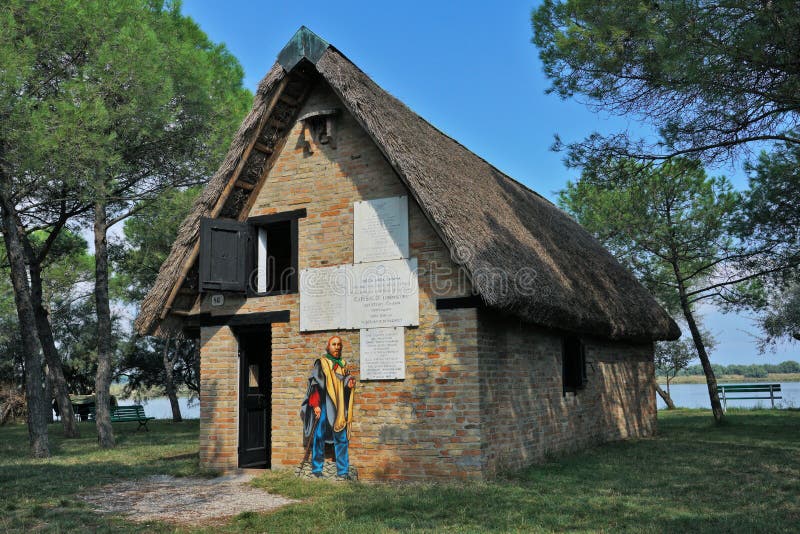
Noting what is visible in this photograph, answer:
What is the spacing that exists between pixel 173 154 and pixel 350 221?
30.2 ft

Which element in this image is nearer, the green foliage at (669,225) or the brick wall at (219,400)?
the brick wall at (219,400)

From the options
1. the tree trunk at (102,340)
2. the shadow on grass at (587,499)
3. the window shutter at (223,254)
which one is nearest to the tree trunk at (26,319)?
the tree trunk at (102,340)

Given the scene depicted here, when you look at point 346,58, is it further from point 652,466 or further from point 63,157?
point 652,466

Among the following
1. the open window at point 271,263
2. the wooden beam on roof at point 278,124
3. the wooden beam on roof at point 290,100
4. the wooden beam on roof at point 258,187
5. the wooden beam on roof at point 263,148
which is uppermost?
the wooden beam on roof at point 290,100

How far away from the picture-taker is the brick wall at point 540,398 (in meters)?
8.87

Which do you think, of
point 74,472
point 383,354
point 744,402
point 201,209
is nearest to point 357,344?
point 383,354

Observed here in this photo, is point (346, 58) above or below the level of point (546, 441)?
above

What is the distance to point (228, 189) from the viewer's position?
1035 cm

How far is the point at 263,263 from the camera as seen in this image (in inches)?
421

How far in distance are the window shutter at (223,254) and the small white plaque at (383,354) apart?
223cm

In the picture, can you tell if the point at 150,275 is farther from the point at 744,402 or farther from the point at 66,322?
the point at 744,402

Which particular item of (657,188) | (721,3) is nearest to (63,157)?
(721,3)

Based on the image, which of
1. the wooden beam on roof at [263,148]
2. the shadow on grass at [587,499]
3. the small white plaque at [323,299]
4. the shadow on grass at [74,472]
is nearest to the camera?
the shadow on grass at [587,499]

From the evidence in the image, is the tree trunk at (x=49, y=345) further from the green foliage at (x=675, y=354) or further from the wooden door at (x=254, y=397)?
the green foliage at (x=675, y=354)
